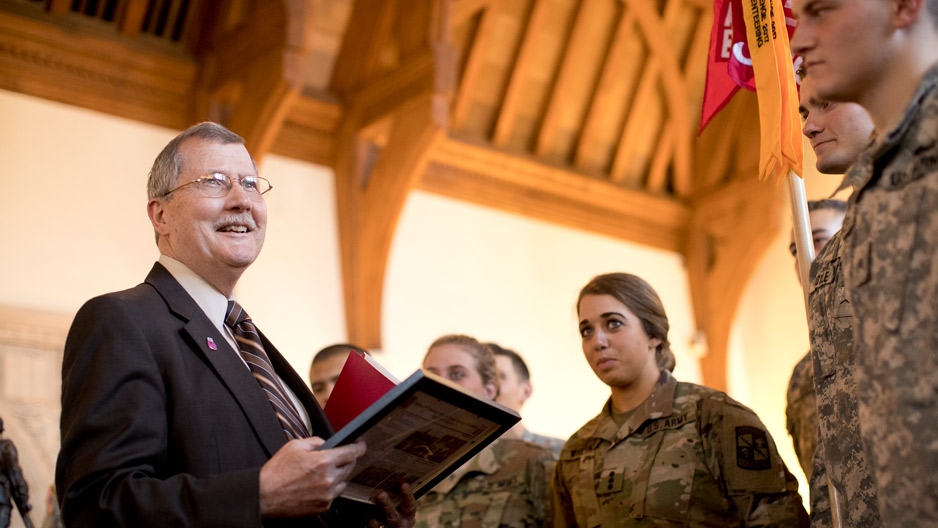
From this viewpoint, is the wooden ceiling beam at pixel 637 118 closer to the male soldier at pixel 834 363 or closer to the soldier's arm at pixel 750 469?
the soldier's arm at pixel 750 469

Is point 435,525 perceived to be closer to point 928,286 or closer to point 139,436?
point 139,436

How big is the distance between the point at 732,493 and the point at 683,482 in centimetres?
12

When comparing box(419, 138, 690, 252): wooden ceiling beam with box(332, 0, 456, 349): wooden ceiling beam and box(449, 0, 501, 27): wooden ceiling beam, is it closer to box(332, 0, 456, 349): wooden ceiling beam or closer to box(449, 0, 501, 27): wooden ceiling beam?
box(332, 0, 456, 349): wooden ceiling beam

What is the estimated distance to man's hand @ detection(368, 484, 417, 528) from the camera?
80.7 inches

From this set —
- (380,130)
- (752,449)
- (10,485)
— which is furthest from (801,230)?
(380,130)

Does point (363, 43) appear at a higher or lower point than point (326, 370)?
higher

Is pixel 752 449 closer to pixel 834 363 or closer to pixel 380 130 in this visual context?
pixel 834 363

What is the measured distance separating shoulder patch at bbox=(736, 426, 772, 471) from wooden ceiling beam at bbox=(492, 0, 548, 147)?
6724 mm

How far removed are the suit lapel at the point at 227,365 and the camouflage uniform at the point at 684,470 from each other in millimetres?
1206

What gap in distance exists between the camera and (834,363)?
2.14 meters

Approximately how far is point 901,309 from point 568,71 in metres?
8.21

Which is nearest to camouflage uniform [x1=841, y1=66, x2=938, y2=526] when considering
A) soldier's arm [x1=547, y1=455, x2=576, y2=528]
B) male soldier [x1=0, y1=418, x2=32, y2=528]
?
soldier's arm [x1=547, y1=455, x2=576, y2=528]

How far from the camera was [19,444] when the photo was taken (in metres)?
6.63

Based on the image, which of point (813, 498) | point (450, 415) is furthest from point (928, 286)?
point (813, 498)
